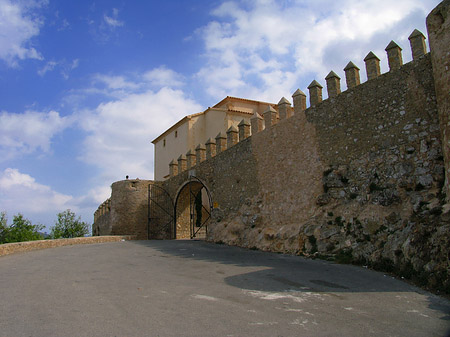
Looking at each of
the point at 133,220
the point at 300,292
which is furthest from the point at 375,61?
the point at 133,220

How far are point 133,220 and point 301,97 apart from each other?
13.8 metres

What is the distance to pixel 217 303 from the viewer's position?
4703 mm

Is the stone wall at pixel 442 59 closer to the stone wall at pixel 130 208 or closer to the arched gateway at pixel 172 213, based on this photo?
the arched gateway at pixel 172 213

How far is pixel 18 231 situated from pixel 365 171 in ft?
99.1

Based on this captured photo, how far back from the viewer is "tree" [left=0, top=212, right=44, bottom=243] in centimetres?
2961

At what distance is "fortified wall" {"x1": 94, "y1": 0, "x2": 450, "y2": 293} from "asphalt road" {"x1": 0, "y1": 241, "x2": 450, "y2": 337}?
913mm

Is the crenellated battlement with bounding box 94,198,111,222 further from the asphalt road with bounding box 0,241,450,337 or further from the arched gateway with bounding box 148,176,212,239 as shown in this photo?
the asphalt road with bounding box 0,241,450,337

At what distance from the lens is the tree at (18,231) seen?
97.1 feet

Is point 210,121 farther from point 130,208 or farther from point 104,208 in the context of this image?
point 104,208

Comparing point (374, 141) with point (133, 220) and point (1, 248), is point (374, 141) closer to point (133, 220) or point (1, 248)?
point (1, 248)

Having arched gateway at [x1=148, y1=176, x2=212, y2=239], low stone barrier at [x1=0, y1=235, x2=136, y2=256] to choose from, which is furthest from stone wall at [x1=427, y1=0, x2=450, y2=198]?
arched gateway at [x1=148, y1=176, x2=212, y2=239]

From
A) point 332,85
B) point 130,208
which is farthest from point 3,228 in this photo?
point 332,85

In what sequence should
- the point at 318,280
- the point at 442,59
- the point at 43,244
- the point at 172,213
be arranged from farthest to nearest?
the point at 172,213 → the point at 43,244 → the point at 442,59 → the point at 318,280

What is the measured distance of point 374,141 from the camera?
8.95 metres
